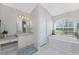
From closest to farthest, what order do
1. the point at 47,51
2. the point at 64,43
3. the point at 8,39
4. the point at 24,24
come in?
the point at 8,39, the point at 47,51, the point at 24,24, the point at 64,43

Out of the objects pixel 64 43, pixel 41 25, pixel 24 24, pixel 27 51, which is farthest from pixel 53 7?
pixel 27 51

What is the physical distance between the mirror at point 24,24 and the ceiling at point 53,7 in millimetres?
234

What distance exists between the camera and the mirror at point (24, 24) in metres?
2.86

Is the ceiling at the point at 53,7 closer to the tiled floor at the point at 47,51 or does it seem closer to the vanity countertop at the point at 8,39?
the vanity countertop at the point at 8,39

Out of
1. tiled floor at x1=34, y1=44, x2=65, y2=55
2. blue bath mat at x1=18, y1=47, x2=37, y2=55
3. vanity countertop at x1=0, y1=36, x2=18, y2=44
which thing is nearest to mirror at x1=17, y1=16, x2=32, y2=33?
vanity countertop at x1=0, y1=36, x2=18, y2=44

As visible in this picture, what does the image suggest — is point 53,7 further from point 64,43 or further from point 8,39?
point 8,39

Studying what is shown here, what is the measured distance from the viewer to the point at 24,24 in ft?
9.64

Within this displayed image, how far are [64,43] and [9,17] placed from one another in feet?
5.77

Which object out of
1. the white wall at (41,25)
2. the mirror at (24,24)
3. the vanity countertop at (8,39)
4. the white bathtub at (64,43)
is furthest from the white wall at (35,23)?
the vanity countertop at (8,39)

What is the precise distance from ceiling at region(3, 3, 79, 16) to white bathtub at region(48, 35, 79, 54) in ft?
2.26

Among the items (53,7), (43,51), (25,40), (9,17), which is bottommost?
(43,51)

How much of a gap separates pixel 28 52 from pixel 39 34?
58 centimetres

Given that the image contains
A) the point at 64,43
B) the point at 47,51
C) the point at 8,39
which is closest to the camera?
the point at 8,39
